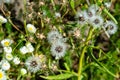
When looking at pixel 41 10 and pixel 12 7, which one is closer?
pixel 41 10

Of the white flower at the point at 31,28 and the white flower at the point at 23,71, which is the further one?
the white flower at the point at 31,28

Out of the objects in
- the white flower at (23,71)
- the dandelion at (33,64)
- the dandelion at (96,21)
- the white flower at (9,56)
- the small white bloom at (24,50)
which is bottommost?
the white flower at (23,71)

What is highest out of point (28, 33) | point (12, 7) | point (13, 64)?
point (12, 7)

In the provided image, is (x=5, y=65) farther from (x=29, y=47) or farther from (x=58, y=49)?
(x=58, y=49)

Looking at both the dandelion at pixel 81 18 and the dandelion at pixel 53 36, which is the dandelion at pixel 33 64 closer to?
the dandelion at pixel 53 36

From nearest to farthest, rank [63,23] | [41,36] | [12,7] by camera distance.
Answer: [41,36] → [63,23] → [12,7]

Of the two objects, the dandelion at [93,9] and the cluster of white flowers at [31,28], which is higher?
the dandelion at [93,9]

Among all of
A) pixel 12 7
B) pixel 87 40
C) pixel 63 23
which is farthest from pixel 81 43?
pixel 12 7

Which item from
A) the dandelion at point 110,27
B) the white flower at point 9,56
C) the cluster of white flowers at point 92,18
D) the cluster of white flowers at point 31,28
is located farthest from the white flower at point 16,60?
the dandelion at point 110,27

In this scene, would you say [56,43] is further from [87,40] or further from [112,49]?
[112,49]
